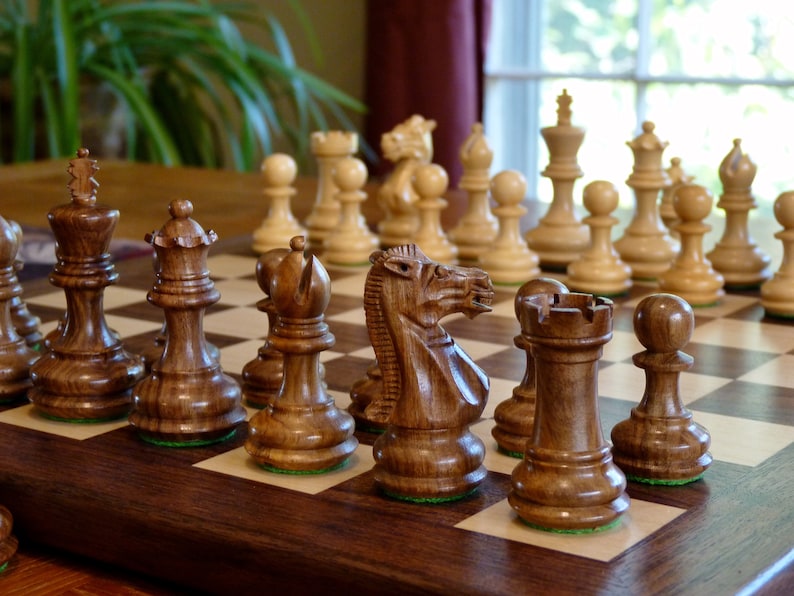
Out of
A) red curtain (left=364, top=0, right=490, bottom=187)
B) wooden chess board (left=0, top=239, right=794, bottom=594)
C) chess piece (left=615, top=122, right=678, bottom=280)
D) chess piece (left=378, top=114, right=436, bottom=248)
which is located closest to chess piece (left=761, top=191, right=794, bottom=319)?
chess piece (left=615, top=122, right=678, bottom=280)

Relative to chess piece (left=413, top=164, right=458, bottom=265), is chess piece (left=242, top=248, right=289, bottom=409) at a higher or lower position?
lower

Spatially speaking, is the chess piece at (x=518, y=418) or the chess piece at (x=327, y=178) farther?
the chess piece at (x=327, y=178)

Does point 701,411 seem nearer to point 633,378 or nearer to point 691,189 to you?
point 633,378

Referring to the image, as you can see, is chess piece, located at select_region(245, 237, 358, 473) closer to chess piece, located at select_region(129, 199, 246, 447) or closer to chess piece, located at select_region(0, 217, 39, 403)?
chess piece, located at select_region(129, 199, 246, 447)

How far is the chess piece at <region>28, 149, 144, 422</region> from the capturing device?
3.60 ft

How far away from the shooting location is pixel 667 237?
1829 mm

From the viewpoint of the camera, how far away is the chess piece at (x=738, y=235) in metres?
1.71

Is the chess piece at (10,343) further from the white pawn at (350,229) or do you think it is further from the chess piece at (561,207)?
the chess piece at (561,207)

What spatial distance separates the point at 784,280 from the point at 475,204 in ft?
1.88

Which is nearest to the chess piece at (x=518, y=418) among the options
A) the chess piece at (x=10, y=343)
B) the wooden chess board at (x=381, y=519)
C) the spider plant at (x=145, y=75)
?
the wooden chess board at (x=381, y=519)

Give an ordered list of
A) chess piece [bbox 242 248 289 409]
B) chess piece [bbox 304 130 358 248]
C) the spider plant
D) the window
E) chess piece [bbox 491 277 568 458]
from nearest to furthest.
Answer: chess piece [bbox 491 277 568 458]
chess piece [bbox 242 248 289 409]
chess piece [bbox 304 130 358 248]
the spider plant
the window

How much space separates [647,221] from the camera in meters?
1.82

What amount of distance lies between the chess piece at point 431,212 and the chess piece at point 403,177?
0.22ft

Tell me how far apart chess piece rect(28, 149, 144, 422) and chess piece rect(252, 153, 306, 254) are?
82 cm
